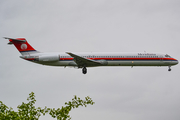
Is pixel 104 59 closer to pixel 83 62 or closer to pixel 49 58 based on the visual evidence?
pixel 83 62

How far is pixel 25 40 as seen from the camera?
4638cm

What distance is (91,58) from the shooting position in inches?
1754

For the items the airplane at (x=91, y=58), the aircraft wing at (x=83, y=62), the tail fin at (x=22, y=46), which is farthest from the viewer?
the tail fin at (x=22, y=46)

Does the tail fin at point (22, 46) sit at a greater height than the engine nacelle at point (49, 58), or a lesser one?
greater

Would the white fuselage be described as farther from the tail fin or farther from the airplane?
the tail fin

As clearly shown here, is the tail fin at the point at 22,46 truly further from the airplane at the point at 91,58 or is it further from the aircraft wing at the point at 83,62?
the aircraft wing at the point at 83,62

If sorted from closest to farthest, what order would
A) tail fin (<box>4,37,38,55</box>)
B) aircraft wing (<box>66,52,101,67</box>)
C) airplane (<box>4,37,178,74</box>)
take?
1. aircraft wing (<box>66,52,101,67</box>)
2. airplane (<box>4,37,178,74</box>)
3. tail fin (<box>4,37,38,55</box>)

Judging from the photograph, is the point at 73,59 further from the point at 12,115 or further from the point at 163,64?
the point at 12,115

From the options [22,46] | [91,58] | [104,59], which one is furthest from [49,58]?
[104,59]

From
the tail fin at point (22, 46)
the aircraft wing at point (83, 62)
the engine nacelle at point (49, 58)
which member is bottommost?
the aircraft wing at point (83, 62)

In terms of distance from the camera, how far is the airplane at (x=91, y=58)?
4400 centimetres

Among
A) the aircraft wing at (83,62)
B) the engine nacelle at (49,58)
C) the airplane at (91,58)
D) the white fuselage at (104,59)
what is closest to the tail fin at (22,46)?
the airplane at (91,58)

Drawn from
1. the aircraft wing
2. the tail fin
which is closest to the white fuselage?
the aircraft wing

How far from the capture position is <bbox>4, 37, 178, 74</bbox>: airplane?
144 ft
